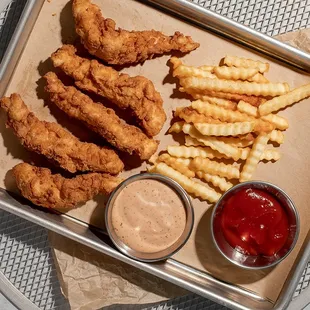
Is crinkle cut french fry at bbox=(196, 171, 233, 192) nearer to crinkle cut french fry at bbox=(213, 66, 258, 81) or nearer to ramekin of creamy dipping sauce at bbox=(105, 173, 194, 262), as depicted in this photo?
ramekin of creamy dipping sauce at bbox=(105, 173, 194, 262)

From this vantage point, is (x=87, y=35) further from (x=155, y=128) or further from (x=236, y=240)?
(x=236, y=240)

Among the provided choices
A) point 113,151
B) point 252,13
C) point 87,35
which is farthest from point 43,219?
point 252,13

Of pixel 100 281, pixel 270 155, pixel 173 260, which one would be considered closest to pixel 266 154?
pixel 270 155

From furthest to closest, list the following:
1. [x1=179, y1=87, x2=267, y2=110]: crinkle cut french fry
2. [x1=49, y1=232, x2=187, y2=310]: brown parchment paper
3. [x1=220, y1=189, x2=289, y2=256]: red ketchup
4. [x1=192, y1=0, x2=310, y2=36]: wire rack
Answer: [x1=49, y1=232, x2=187, y2=310]: brown parchment paper → [x1=192, y1=0, x2=310, y2=36]: wire rack → [x1=179, y1=87, x2=267, y2=110]: crinkle cut french fry → [x1=220, y1=189, x2=289, y2=256]: red ketchup

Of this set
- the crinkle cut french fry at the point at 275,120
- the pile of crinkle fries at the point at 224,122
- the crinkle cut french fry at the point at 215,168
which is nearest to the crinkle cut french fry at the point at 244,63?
the pile of crinkle fries at the point at 224,122

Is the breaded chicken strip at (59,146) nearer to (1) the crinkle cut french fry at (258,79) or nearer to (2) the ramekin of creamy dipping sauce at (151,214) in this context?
(2) the ramekin of creamy dipping sauce at (151,214)

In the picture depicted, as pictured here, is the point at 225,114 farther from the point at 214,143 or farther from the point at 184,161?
the point at 184,161

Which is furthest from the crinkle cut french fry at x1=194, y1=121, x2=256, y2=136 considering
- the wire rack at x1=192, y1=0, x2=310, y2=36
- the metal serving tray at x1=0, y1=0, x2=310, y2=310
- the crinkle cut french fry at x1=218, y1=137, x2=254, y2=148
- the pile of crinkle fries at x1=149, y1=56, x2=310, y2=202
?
the wire rack at x1=192, y1=0, x2=310, y2=36

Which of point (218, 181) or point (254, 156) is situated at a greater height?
point (254, 156)
